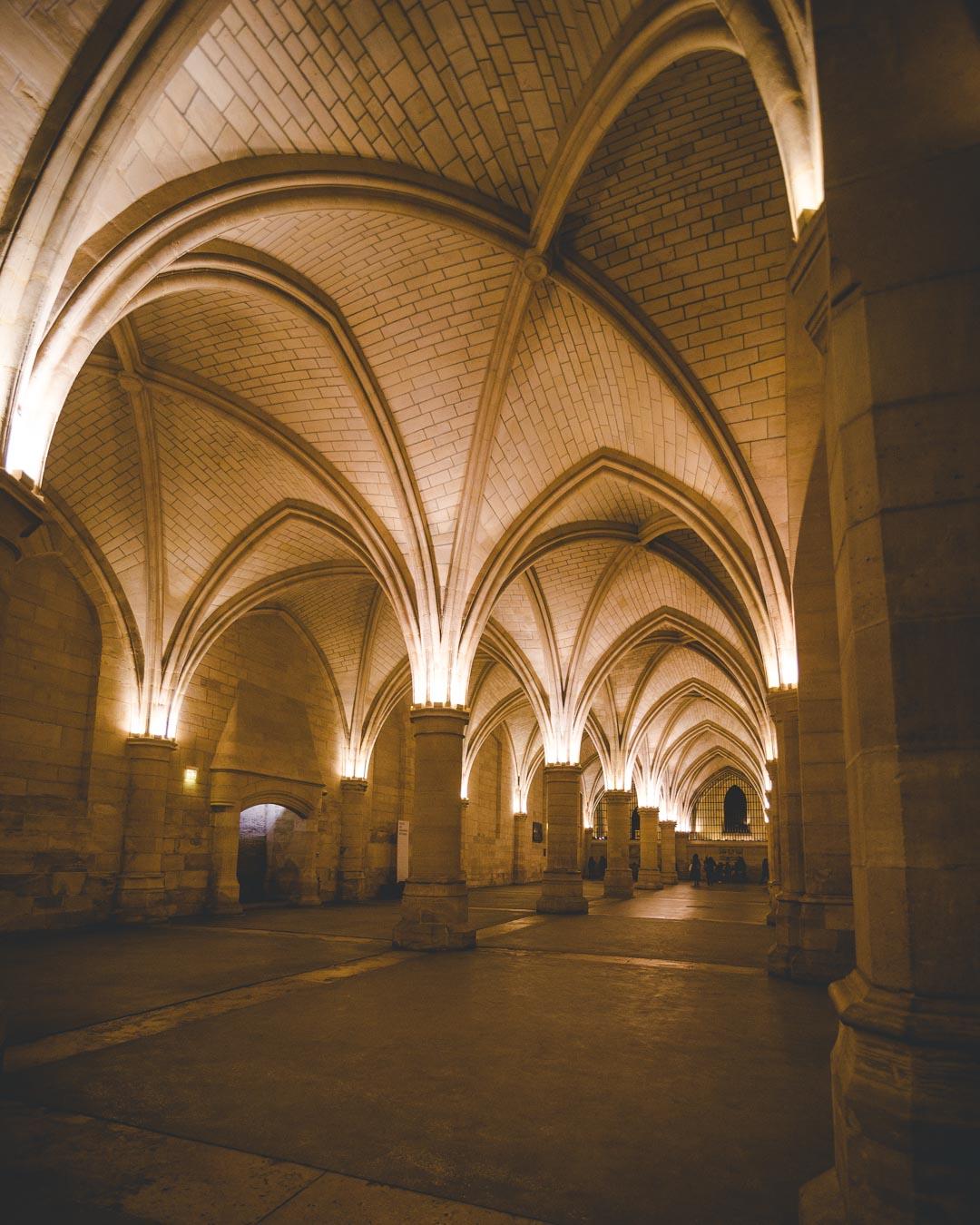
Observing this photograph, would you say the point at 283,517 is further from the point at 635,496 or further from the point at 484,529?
the point at 635,496

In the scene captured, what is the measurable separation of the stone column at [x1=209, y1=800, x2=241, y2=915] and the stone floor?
6672 mm

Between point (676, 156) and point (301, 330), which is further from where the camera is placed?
point (301, 330)

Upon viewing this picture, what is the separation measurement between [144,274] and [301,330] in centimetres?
352

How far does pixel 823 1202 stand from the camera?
8.96 ft

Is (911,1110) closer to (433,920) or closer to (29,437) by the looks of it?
(29,437)

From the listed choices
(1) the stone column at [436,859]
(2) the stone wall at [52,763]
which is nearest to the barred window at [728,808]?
(1) the stone column at [436,859]

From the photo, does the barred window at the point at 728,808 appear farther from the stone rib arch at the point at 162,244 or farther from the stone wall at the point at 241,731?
the stone rib arch at the point at 162,244

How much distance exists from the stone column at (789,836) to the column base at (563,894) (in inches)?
289

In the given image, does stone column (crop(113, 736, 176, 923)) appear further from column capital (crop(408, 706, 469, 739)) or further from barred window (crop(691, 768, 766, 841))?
barred window (crop(691, 768, 766, 841))

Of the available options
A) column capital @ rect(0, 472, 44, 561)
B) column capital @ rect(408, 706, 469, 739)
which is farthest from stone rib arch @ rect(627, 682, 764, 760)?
column capital @ rect(0, 472, 44, 561)

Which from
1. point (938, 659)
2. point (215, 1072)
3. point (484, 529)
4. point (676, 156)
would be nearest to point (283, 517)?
point (484, 529)

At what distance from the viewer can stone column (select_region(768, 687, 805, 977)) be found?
8.50 m

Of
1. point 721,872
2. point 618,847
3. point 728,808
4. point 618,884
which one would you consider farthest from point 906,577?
point 728,808

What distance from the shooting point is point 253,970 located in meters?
8.36
